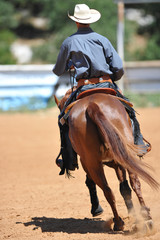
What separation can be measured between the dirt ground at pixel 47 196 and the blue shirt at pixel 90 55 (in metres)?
1.17

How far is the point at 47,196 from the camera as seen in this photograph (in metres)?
7.10

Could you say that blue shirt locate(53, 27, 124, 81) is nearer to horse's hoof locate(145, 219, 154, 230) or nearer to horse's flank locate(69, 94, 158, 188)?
horse's flank locate(69, 94, 158, 188)

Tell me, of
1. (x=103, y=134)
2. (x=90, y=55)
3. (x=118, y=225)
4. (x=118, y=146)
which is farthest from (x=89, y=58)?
(x=118, y=225)

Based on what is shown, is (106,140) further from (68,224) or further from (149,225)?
(68,224)

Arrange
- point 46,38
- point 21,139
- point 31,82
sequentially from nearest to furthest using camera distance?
1. point 21,139
2. point 31,82
3. point 46,38

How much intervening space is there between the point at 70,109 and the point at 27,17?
113 feet

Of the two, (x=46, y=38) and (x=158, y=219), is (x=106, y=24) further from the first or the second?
(x=158, y=219)

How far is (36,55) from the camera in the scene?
30.7 meters

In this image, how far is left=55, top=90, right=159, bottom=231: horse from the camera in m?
4.49

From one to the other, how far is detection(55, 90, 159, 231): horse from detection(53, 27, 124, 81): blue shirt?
1.21ft

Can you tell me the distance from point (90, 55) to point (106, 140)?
3.67 feet

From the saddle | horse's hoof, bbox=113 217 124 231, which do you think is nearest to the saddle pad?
the saddle

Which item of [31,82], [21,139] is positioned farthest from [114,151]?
[31,82]

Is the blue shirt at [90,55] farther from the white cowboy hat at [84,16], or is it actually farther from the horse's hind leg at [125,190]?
the horse's hind leg at [125,190]
